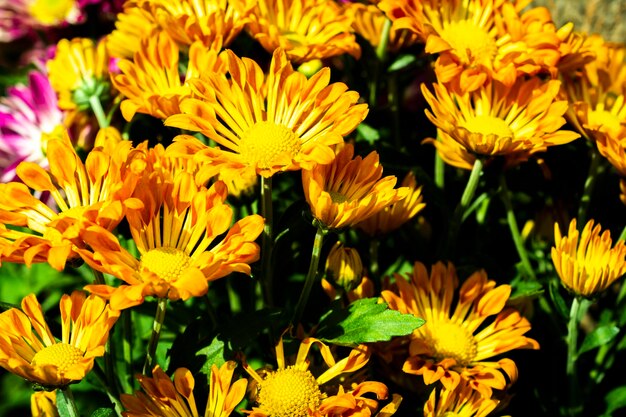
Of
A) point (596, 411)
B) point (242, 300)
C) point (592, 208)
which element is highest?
point (592, 208)

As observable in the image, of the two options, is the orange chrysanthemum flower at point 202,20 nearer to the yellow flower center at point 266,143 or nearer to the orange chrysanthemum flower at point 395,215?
the yellow flower center at point 266,143

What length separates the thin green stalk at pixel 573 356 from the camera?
132 centimetres

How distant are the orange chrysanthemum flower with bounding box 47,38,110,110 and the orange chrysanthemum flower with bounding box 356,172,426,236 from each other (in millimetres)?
638

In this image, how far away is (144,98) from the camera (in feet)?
4.15

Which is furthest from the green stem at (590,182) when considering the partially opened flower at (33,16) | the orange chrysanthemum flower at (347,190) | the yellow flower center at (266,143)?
the partially opened flower at (33,16)

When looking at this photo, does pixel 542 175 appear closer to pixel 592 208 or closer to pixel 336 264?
pixel 592 208

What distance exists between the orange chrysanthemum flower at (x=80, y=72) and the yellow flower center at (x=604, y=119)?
0.99 m

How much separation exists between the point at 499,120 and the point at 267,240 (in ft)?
1.69

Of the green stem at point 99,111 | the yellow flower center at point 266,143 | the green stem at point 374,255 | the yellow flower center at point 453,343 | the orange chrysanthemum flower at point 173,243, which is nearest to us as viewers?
the orange chrysanthemum flower at point 173,243

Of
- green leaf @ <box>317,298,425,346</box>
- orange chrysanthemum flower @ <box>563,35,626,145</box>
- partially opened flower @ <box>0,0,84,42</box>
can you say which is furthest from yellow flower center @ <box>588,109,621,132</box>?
partially opened flower @ <box>0,0,84,42</box>

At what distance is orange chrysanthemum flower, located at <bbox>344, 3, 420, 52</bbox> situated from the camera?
61.7 inches

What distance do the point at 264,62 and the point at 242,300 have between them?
20.3 inches

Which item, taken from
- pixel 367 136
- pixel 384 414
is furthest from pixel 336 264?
pixel 367 136

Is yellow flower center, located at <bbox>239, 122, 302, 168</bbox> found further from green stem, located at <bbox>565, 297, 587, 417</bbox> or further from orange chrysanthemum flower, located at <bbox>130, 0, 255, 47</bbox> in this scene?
green stem, located at <bbox>565, 297, 587, 417</bbox>
